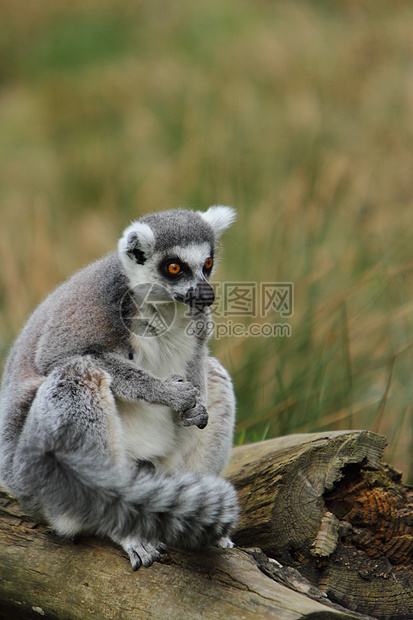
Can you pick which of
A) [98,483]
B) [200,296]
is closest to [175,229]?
[200,296]

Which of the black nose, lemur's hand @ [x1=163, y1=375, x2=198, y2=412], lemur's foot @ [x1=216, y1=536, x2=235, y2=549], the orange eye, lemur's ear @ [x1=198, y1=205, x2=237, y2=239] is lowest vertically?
lemur's foot @ [x1=216, y1=536, x2=235, y2=549]

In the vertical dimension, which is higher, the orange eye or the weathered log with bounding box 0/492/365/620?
the orange eye

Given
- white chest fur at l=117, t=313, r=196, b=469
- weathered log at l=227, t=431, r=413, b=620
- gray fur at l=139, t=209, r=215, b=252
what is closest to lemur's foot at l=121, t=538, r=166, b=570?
white chest fur at l=117, t=313, r=196, b=469

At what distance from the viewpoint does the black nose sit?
3322mm

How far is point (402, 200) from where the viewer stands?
8367 mm

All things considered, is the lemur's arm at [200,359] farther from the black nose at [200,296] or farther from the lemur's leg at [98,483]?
the lemur's leg at [98,483]

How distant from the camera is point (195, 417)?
10.7 ft

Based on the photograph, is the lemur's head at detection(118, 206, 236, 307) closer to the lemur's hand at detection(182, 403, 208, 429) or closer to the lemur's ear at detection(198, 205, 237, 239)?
the lemur's ear at detection(198, 205, 237, 239)

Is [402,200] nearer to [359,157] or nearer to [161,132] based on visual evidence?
[359,157]

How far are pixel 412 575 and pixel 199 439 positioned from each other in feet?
4.13

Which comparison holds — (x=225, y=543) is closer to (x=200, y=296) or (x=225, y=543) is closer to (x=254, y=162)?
(x=200, y=296)

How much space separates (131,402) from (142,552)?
30.4 inches

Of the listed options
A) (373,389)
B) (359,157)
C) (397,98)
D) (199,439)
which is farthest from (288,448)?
(397,98)

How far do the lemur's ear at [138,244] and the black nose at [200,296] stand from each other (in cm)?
33
